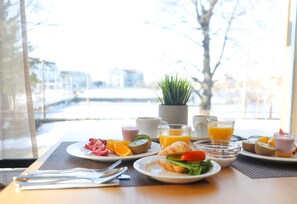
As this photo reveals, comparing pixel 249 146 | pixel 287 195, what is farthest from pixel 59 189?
pixel 249 146

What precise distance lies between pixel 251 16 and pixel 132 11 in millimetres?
1292

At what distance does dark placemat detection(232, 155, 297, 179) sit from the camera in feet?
2.41

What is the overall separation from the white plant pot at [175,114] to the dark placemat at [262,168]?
0.45 metres

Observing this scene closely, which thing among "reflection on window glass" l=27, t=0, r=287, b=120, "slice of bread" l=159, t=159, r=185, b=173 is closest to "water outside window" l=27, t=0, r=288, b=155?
"reflection on window glass" l=27, t=0, r=287, b=120

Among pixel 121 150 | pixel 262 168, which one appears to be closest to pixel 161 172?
pixel 121 150

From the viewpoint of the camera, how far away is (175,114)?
131cm

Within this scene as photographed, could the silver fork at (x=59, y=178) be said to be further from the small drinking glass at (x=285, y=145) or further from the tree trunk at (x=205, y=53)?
the tree trunk at (x=205, y=53)

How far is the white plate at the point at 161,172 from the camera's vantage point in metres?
0.64

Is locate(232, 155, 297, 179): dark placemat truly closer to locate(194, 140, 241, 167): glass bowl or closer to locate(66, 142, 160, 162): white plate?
locate(194, 140, 241, 167): glass bowl

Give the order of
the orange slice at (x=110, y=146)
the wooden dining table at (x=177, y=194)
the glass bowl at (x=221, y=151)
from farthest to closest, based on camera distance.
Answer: the orange slice at (x=110, y=146), the glass bowl at (x=221, y=151), the wooden dining table at (x=177, y=194)

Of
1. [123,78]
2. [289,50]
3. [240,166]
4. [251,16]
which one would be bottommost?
[240,166]

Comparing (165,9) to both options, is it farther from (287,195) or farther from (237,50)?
(287,195)

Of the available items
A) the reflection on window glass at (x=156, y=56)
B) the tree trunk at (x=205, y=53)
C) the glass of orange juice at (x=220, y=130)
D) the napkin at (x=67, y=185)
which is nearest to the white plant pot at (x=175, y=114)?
the glass of orange juice at (x=220, y=130)

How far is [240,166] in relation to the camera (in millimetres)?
815
